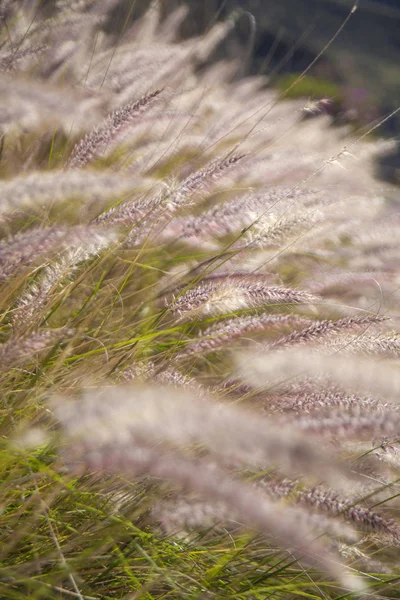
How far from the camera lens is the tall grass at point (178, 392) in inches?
34.3

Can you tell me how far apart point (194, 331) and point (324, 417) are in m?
0.89

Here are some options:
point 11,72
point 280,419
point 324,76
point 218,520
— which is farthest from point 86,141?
point 324,76

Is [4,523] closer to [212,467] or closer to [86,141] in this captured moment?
[212,467]

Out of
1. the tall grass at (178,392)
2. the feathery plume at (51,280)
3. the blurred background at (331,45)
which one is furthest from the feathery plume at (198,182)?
the blurred background at (331,45)

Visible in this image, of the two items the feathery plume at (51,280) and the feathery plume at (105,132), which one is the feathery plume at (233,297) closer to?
the feathery plume at (51,280)

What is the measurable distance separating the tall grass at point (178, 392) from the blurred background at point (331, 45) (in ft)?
11.0

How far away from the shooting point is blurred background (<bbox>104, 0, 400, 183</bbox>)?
536 cm

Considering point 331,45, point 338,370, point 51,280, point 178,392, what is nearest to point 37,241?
point 51,280

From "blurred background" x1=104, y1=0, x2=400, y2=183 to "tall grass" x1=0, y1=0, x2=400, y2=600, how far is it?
3.37 metres

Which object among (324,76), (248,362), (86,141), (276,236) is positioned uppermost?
(86,141)

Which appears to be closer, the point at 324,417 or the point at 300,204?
the point at 324,417

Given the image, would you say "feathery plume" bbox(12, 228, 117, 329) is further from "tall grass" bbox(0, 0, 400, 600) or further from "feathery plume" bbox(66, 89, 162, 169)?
"feathery plume" bbox(66, 89, 162, 169)

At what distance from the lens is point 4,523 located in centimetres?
117

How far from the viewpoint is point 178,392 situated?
108 centimetres
